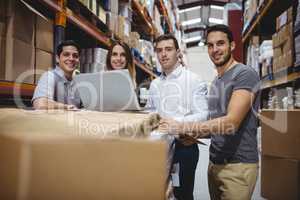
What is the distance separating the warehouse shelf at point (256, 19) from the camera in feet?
11.7

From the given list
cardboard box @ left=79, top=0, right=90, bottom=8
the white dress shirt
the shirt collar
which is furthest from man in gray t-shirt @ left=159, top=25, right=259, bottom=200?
cardboard box @ left=79, top=0, right=90, bottom=8

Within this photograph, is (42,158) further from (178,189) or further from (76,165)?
(178,189)

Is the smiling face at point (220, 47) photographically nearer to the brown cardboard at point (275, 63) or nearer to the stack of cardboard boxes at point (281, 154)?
the stack of cardboard boxes at point (281, 154)

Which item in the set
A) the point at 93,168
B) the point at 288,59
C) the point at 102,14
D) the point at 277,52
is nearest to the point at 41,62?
the point at 102,14

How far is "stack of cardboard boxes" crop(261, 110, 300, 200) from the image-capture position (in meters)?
1.97

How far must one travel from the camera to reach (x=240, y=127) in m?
1.40

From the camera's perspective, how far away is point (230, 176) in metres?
1.38

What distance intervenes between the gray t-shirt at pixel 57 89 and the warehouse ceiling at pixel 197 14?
37.1 feet

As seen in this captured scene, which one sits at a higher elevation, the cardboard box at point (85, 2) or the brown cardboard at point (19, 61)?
the cardboard box at point (85, 2)

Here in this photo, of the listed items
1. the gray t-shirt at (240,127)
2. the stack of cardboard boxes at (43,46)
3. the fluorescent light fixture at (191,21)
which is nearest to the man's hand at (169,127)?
the gray t-shirt at (240,127)

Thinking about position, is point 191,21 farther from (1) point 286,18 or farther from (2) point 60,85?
(2) point 60,85

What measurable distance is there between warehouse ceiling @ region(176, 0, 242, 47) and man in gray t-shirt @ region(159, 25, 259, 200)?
37.4 feet

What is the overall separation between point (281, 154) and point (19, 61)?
1769mm

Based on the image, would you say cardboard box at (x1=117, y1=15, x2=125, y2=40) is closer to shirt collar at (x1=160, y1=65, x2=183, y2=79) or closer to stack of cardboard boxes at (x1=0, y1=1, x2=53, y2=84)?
stack of cardboard boxes at (x1=0, y1=1, x2=53, y2=84)
